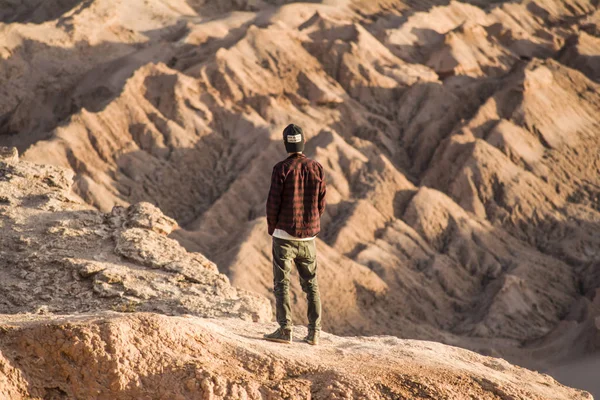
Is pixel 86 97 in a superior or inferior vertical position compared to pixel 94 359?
inferior

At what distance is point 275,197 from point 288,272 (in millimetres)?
665

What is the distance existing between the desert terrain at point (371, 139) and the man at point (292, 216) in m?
18.2

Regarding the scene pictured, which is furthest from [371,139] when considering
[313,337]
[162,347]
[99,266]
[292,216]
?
[162,347]

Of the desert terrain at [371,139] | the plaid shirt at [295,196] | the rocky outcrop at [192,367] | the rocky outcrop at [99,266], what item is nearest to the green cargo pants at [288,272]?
the plaid shirt at [295,196]

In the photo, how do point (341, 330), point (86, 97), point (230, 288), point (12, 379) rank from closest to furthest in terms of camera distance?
point (12, 379) → point (230, 288) → point (341, 330) → point (86, 97)

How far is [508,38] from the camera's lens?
2172 inches

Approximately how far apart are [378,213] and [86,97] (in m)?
16.6

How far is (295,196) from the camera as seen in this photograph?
8703mm

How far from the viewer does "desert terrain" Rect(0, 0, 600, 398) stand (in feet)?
108

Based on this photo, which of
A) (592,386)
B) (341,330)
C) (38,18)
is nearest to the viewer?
(592,386)

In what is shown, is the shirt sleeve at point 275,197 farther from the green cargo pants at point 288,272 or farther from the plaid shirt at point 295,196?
the green cargo pants at point 288,272

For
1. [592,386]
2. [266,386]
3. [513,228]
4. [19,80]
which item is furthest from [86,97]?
[266,386]

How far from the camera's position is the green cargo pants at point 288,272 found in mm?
8773

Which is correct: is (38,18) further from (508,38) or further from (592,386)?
(592,386)
